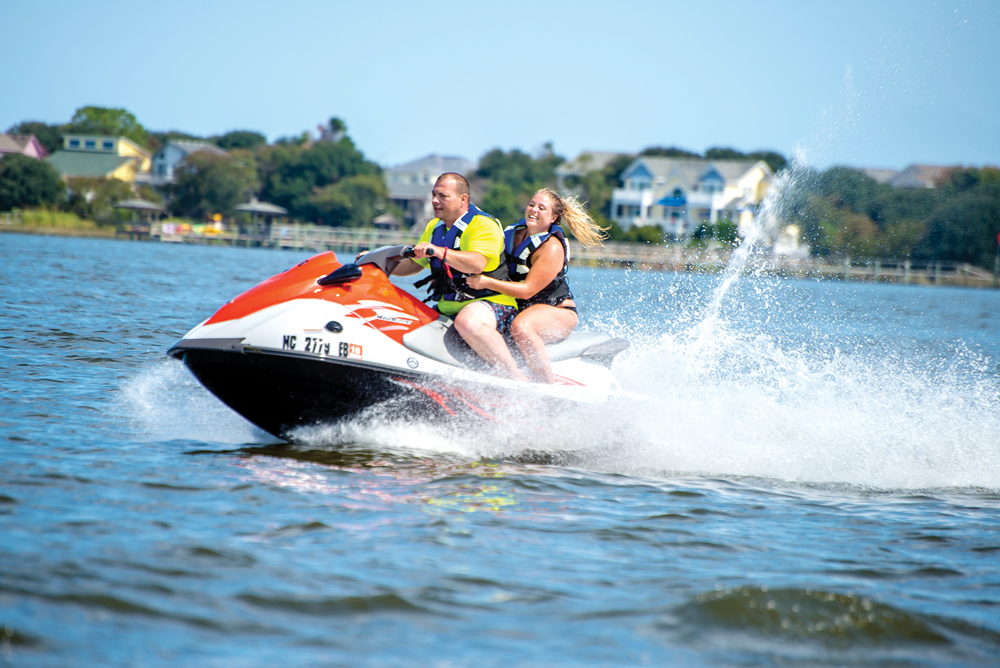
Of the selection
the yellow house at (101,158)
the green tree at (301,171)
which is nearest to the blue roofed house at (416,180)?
the green tree at (301,171)

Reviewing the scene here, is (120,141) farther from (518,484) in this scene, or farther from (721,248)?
(518,484)

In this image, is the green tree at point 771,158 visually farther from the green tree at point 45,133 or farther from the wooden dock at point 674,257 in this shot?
the green tree at point 45,133

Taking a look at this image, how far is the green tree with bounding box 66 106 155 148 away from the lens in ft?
318

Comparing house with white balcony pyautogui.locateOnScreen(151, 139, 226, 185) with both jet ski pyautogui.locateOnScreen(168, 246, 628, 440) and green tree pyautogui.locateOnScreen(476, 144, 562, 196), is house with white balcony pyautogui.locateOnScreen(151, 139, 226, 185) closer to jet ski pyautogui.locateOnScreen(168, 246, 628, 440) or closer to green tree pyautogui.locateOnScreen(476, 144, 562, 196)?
green tree pyautogui.locateOnScreen(476, 144, 562, 196)

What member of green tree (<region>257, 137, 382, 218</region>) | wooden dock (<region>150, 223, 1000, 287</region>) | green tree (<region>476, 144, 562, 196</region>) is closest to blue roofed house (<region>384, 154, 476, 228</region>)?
green tree (<region>476, 144, 562, 196</region>)

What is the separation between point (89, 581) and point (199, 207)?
70.4m

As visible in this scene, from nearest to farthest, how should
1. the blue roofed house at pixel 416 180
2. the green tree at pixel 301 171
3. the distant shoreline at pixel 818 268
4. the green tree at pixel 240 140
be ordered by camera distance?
the distant shoreline at pixel 818 268, the green tree at pixel 301 171, the blue roofed house at pixel 416 180, the green tree at pixel 240 140

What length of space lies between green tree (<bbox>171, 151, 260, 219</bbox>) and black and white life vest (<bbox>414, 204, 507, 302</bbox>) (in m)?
66.6

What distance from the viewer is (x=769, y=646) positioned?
12.1 ft

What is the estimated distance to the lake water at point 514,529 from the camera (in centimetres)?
354

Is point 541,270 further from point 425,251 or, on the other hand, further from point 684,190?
point 684,190

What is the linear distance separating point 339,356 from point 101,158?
85013 mm

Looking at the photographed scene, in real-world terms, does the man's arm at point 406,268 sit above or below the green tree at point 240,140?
below

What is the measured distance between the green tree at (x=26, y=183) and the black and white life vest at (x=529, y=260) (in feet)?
202
